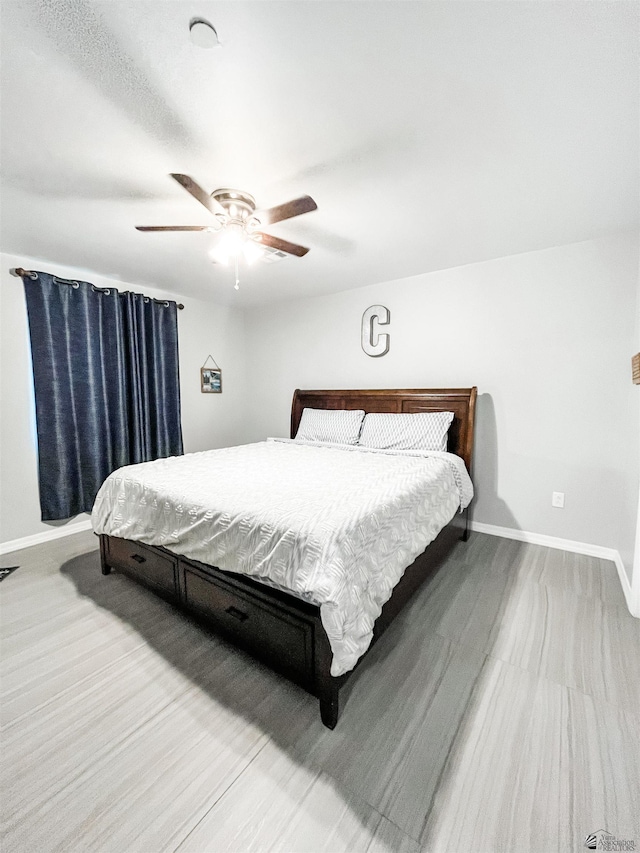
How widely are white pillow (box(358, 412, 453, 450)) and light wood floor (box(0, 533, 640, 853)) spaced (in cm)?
125

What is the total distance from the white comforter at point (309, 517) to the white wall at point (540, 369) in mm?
607

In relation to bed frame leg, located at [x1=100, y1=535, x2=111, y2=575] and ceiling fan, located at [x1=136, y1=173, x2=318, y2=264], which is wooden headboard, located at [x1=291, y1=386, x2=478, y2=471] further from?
bed frame leg, located at [x1=100, y1=535, x2=111, y2=575]

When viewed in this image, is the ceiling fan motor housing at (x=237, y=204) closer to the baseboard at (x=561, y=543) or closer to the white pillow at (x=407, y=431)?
the white pillow at (x=407, y=431)

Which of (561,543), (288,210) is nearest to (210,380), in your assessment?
(288,210)

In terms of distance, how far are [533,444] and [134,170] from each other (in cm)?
316

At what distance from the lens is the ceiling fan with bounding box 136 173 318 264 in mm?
1653

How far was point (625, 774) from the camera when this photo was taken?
44.3 inches

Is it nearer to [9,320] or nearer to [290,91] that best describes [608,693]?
[290,91]

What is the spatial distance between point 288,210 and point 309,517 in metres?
1.44

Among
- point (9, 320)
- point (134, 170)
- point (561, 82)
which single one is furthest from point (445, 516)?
point (9, 320)

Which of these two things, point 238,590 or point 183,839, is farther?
→ point 238,590

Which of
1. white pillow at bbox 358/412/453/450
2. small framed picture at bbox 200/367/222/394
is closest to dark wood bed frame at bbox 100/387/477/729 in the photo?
white pillow at bbox 358/412/453/450

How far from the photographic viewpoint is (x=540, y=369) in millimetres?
2703

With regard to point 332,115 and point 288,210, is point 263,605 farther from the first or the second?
point 332,115
